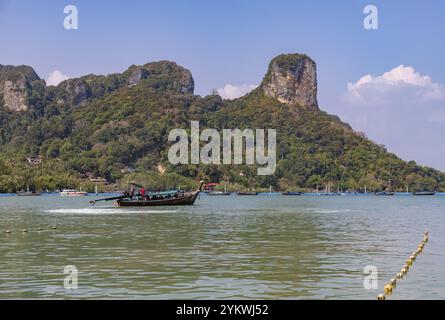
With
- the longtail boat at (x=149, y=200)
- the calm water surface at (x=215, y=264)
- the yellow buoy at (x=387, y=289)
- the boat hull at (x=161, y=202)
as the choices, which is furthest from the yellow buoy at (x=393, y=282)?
the boat hull at (x=161, y=202)

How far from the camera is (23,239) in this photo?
48.6 meters

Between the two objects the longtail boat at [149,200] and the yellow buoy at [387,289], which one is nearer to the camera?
the yellow buoy at [387,289]

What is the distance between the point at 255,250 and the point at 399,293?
51.9 feet

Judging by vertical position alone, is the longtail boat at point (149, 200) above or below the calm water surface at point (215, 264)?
above

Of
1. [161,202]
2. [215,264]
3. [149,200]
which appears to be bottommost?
[215,264]

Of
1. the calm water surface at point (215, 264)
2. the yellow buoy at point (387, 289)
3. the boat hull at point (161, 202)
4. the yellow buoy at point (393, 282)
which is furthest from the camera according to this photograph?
the boat hull at point (161, 202)

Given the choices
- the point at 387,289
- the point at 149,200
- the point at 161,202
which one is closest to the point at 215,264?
the point at 387,289

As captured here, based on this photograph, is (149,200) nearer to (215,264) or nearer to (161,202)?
(161,202)

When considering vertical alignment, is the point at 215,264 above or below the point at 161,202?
below

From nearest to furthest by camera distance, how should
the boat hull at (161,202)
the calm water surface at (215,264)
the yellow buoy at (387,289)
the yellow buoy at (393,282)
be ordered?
the yellow buoy at (387,289) < the calm water surface at (215,264) < the yellow buoy at (393,282) < the boat hull at (161,202)

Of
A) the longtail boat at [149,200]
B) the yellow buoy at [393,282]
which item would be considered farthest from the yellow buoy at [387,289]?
the longtail boat at [149,200]

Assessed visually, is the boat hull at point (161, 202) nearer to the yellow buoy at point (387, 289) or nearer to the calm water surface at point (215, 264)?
the calm water surface at point (215, 264)

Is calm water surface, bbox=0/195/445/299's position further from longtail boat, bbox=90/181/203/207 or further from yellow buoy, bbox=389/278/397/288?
longtail boat, bbox=90/181/203/207
